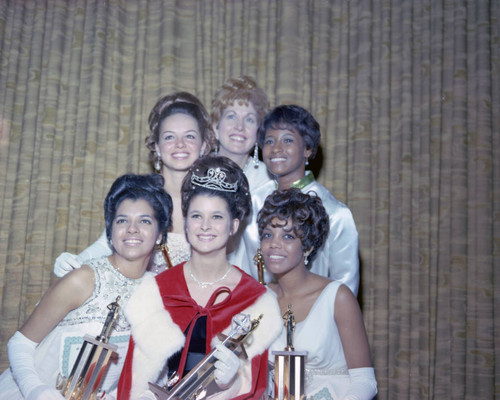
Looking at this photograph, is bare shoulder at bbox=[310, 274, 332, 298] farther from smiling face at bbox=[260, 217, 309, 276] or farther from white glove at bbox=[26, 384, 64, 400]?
white glove at bbox=[26, 384, 64, 400]

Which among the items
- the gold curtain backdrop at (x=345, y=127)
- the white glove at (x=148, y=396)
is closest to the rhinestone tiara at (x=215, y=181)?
the white glove at (x=148, y=396)

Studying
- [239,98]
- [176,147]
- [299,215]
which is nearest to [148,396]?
[299,215]

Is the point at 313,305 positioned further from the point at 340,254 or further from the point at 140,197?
the point at 140,197

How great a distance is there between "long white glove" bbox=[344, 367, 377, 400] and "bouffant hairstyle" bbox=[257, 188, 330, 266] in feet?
2.15

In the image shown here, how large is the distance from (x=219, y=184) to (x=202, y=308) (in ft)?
2.04

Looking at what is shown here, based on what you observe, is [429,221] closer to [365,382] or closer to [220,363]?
[365,382]

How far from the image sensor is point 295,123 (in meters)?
3.48

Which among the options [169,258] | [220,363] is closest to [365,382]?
[220,363]

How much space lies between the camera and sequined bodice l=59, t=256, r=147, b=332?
9.36 feet

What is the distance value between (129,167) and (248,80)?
48.5 inches

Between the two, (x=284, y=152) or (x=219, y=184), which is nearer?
(x=219, y=184)

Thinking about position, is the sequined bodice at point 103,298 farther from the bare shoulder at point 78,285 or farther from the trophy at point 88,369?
the trophy at point 88,369

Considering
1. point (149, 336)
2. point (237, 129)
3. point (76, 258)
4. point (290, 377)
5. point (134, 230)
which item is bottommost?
point (290, 377)

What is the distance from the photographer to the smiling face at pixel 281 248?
116 inches
